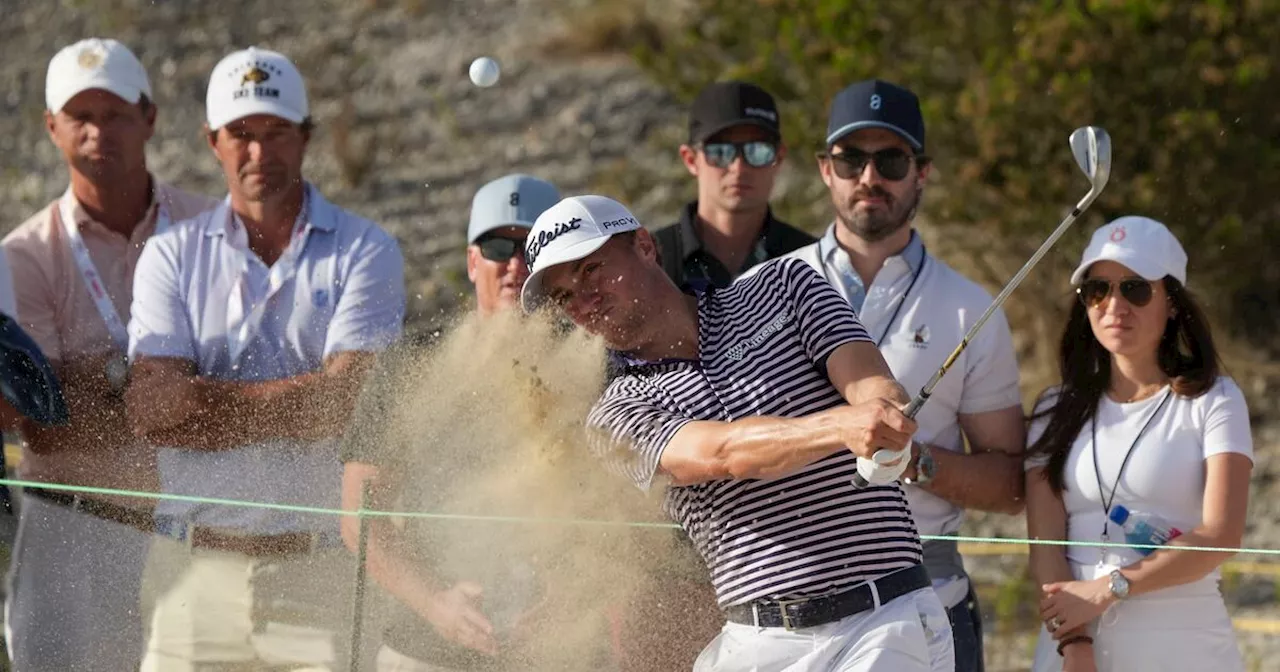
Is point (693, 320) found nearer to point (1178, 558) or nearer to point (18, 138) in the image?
point (1178, 558)

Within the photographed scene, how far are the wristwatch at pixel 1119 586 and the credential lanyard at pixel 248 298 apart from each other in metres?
2.26

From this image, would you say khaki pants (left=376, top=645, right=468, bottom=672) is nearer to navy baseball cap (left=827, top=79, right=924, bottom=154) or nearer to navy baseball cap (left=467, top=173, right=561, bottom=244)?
navy baseball cap (left=467, top=173, right=561, bottom=244)

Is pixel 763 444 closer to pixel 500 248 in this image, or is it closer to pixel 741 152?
pixel 500 248

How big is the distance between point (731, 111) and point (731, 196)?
25 cm

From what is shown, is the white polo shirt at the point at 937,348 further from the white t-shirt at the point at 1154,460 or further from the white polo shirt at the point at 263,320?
the white polo shirt at the point at 263,320

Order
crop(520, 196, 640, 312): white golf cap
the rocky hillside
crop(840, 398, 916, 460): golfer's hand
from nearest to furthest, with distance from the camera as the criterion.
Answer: crop(840, 398, 916, 460): golfer's hand
crop(520, 196, 640, 312): white golf cap
the rocky hillside

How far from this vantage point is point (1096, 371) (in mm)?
4500

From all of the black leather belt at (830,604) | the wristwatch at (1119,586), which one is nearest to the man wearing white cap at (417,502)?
the black leather belt at (830,604)

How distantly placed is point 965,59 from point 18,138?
6674mm

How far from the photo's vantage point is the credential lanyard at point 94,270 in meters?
5.16

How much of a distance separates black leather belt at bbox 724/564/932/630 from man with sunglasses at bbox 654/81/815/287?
5.07 feet

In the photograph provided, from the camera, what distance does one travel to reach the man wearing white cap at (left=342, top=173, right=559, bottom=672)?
4492mm

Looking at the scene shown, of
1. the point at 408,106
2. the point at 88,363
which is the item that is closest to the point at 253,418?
the point at 88,363

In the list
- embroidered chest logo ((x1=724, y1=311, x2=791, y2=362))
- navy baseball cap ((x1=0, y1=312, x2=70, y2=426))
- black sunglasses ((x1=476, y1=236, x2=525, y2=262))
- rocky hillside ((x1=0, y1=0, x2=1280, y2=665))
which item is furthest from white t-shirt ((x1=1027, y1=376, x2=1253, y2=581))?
rocky hillside ((x1=0, y1=0, x2=1280, y2=665))
